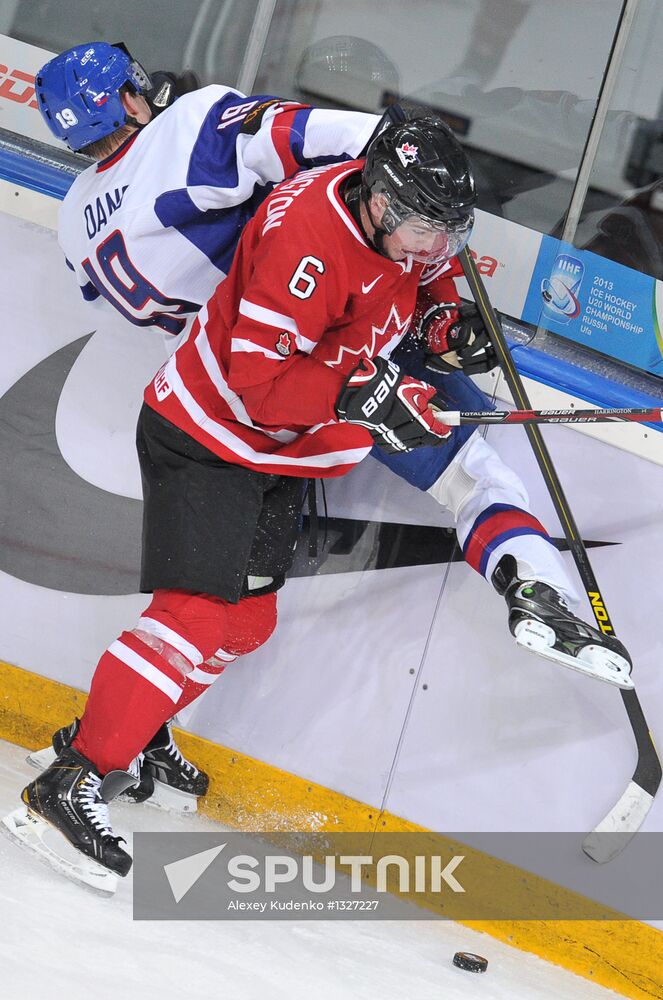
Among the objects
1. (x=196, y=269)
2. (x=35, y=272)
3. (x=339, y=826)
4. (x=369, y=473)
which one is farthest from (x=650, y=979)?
(x=35, y=272)

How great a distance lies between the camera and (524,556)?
2.05 metres

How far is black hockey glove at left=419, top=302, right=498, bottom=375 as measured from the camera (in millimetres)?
2152

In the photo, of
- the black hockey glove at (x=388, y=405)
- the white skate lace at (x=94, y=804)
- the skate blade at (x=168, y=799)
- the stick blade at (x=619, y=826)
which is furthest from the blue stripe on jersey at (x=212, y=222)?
the stick blade at (x=619, y=826)

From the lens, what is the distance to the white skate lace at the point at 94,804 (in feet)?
6.31

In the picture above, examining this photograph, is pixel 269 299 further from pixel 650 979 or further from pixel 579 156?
pixel 650 979

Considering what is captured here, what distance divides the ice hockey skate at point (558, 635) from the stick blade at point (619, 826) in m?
0.43

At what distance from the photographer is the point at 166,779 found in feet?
7.94

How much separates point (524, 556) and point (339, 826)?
0.86 m

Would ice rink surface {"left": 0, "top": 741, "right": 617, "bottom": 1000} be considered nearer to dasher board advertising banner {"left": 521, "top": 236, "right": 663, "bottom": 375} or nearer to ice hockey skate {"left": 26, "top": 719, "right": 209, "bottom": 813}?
ice hockey skate {"left": 26, "top": 719, "right": 209, "bottom": 813}

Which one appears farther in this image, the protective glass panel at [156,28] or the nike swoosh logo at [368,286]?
the protective glass panel at [156,28]

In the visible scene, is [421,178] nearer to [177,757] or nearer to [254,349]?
[254,349]

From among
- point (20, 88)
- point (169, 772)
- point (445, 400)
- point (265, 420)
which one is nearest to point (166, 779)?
point (169, 772)

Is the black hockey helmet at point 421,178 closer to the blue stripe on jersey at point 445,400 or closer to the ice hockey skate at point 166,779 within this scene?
the blue stripe on jersey at point 445,400

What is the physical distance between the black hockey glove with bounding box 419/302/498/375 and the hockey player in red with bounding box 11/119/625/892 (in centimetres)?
10
